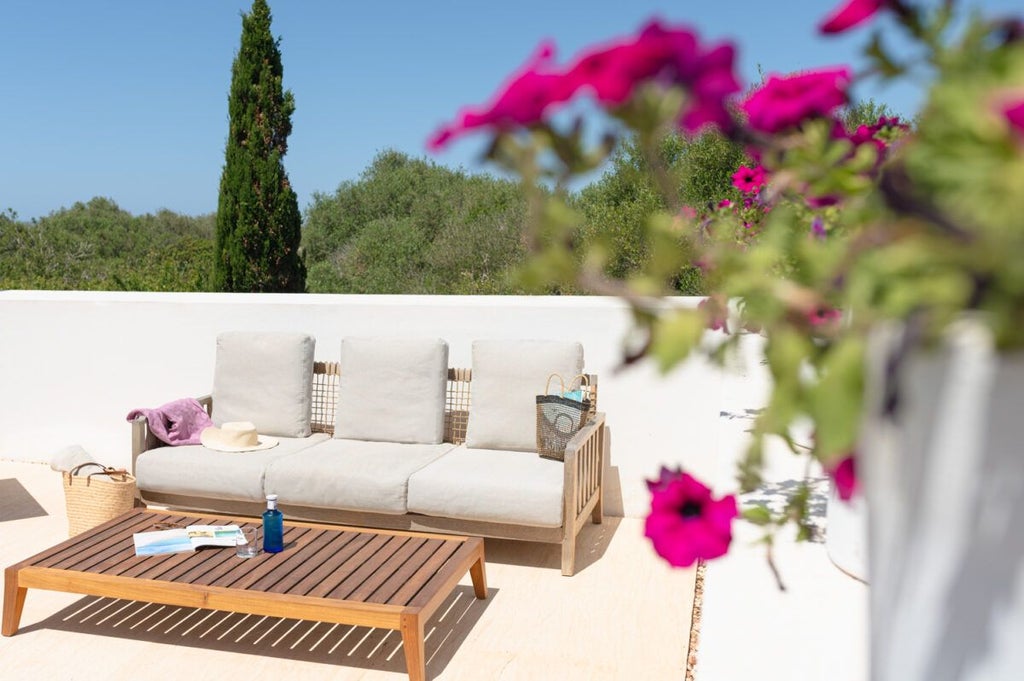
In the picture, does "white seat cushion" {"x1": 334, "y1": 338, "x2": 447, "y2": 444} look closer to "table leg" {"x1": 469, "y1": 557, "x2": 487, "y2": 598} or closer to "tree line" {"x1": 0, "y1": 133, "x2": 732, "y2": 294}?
"table leg" {"x1": 469, "y1": 557, "x2": 487, "y2": 598}

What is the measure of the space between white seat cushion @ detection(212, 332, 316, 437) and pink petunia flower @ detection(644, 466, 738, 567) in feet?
14.0

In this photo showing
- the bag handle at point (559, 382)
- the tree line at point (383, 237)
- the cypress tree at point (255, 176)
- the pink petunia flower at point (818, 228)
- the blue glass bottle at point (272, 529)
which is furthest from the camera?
the tree line at point (383, 237)

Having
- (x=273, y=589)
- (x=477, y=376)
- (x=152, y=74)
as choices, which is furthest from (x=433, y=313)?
(x=152, y=74)

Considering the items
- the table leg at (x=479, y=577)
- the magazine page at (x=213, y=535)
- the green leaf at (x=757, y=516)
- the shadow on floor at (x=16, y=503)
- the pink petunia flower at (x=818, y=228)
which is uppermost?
the pink petunia flower at (x=818, y=228)

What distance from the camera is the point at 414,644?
2857 millimetres

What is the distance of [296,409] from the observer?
4.82 meters

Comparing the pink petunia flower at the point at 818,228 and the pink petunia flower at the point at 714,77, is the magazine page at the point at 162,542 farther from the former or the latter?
the pink petunia flower at the point at 714,77

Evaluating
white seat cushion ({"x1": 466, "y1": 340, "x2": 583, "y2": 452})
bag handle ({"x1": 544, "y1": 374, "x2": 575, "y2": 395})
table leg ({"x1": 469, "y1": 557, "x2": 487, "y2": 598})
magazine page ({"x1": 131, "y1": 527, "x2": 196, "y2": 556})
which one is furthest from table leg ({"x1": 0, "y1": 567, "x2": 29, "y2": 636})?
bag handle ({"x1": 544, "y1": 374, "x2": 575, "y2": 395})

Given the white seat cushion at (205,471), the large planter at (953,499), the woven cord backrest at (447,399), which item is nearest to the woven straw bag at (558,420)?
the woven cord backrest at (447,399)

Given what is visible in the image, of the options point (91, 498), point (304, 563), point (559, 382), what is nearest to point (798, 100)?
point (304, 563)

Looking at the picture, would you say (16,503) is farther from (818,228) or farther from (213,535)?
(818,228)

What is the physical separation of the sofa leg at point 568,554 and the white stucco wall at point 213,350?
0.88 m

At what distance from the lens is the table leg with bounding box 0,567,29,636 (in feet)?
10.6

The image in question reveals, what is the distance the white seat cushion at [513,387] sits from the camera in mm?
4441
